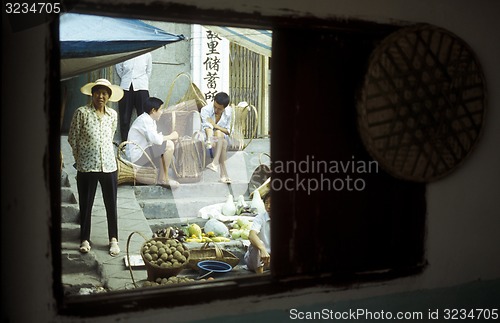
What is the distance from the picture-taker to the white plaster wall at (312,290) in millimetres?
2230

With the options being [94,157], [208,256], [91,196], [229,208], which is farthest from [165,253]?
[229,208]

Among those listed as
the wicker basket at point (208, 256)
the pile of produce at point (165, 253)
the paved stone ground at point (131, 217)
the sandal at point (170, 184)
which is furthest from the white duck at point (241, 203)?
the pile of produce at point (165, 253)

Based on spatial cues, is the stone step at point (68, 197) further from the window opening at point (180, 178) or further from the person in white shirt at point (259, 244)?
the person in white shirt at point (259, 244)

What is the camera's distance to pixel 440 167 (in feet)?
9.91

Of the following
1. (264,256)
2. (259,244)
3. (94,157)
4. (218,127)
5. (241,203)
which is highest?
(218,127)

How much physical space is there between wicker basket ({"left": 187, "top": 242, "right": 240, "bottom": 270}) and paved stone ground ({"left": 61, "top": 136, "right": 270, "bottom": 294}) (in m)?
0.09

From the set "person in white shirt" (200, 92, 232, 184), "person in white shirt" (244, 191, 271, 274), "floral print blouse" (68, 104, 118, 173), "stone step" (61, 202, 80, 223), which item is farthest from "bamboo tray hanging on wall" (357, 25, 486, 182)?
"person in white shirt" (200, 92, 232, 184)

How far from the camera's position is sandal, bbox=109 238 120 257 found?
18.0ft

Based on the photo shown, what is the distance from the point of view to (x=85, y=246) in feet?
17.9

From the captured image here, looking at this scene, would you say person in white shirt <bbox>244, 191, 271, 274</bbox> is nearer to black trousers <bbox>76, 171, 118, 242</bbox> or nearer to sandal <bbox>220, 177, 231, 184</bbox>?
black trousers <bbox>76, 171, 118, 242</bbox>

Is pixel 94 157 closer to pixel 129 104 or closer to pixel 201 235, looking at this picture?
pixel 201 235

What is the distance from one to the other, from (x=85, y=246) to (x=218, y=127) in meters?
3.16

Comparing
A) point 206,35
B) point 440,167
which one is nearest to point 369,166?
point 440,167

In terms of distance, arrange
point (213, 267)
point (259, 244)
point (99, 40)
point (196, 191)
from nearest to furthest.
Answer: point (259, 244) → point (213, 267) → point (99, 40) → point (196, 191)
